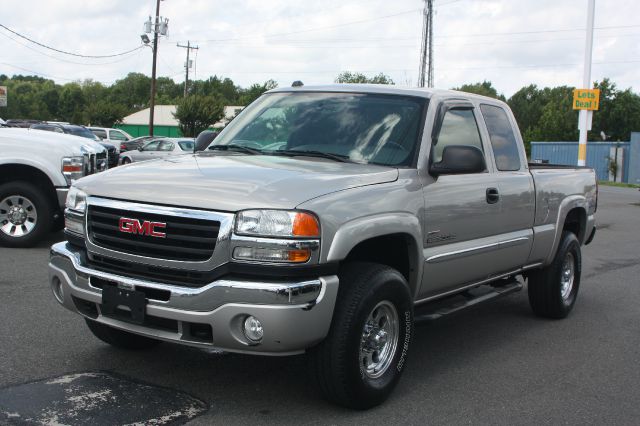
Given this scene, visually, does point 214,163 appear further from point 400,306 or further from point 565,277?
point 565,277

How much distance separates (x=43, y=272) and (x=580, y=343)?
5.43 m

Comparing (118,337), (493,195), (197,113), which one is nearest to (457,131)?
(493,195)

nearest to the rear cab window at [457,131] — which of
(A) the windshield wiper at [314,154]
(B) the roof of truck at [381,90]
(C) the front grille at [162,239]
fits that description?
(B) the roof of truck at [381,90]

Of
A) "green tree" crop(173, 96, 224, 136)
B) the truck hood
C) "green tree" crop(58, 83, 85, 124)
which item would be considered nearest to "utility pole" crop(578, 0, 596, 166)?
the truck hood

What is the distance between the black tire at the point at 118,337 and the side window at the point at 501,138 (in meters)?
2.99

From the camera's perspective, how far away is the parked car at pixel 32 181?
9.34 metres

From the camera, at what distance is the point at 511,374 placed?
5.16 meters

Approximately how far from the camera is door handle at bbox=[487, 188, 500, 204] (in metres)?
5.48

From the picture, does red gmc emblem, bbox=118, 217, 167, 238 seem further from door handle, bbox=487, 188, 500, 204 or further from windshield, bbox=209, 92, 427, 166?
door handle, bbox=487, 188, 500, 204

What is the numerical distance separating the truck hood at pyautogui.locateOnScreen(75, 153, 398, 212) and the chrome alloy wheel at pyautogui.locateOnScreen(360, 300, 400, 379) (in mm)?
779

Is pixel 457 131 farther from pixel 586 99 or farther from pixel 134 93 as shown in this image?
pixel 134 93

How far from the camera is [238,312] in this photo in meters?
3.78

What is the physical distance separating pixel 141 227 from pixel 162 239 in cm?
16

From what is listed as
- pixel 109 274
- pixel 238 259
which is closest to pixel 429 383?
pixel 238 259
